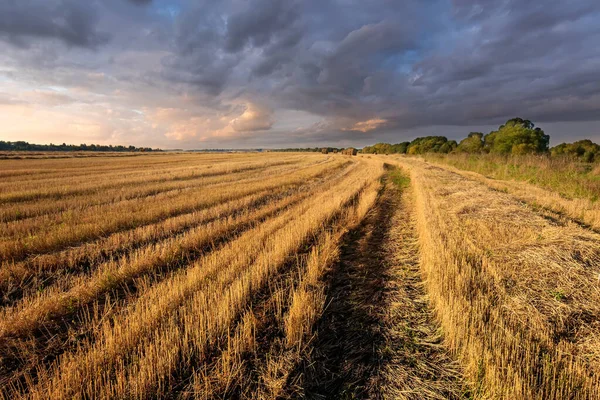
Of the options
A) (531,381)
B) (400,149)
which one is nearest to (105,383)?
(531,381)

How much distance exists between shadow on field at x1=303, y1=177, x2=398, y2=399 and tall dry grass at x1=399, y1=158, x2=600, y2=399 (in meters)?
0.96

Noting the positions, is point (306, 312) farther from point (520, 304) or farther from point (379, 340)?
point (520, 304)

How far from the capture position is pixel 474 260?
5.23 meters

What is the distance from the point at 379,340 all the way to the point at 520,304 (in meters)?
2.27

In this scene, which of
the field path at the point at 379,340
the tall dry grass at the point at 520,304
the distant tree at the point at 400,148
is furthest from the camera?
the distant tree at the point at 400,148

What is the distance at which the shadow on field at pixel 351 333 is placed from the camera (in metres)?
2.82

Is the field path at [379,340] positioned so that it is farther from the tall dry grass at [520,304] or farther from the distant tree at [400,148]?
the distant tree at [400,148]

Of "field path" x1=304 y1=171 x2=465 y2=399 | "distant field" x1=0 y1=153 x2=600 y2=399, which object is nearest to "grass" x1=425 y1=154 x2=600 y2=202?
"distant field" x1=0 y1=153 x2=600 y2=399

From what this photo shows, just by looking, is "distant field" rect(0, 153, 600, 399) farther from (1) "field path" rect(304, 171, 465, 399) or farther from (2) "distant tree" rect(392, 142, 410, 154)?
(2) "distant tree" rect(392, 142, 410, 154)

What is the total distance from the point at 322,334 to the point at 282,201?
9.44 meters

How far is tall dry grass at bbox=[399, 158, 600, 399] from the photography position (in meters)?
2.59

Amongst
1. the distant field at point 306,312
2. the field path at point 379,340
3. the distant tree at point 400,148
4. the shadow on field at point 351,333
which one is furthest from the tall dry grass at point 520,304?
the distant tree at point 400,148

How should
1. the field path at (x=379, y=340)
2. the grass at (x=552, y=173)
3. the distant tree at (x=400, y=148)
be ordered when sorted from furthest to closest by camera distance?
1. the distant tree at (x=400, y=148)
2. the grass at (x=552, y=173)
3. the field path at (x=379, y=340)

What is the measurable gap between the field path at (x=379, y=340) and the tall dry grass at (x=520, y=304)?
0.28m
